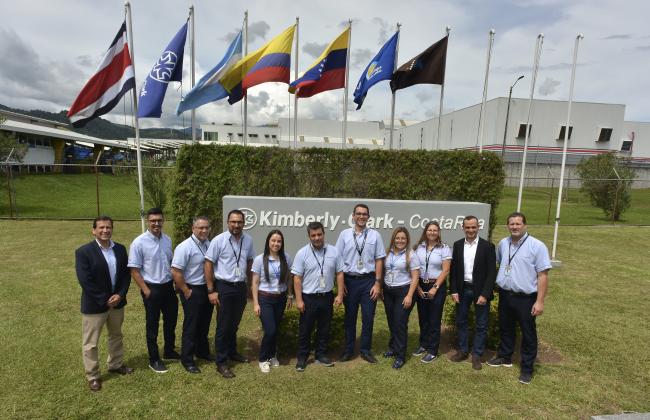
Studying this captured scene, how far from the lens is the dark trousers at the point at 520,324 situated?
4.46 metres

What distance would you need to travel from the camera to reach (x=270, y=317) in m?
4.45

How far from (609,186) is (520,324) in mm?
18741

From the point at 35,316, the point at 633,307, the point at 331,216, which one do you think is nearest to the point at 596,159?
the point at 633,307

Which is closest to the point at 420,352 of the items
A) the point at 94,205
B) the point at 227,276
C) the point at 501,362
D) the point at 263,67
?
the point at 501,362

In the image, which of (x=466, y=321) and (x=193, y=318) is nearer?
(x=193, y=318)

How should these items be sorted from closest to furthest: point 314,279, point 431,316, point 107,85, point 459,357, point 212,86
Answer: point 314,279, point 431,316, point 459,357, point 107,85, point 212,86

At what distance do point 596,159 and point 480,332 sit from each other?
21.4m

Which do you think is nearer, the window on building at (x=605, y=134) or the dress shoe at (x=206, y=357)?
the dress shoe at (x=206, y=357)

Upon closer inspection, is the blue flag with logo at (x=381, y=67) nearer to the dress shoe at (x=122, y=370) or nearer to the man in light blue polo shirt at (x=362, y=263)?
the man in light blue polo shirt at (x=362, y=263)

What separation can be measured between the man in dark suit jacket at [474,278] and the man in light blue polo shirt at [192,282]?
3016mm

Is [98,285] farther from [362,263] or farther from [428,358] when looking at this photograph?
[428,358]

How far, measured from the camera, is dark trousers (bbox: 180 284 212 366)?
14.5 feet

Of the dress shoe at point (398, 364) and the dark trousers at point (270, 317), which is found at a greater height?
the dark trousers at point (270, 317)

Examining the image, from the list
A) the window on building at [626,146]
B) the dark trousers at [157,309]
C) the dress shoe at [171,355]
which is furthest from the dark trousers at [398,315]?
the window on building at [626,146]
